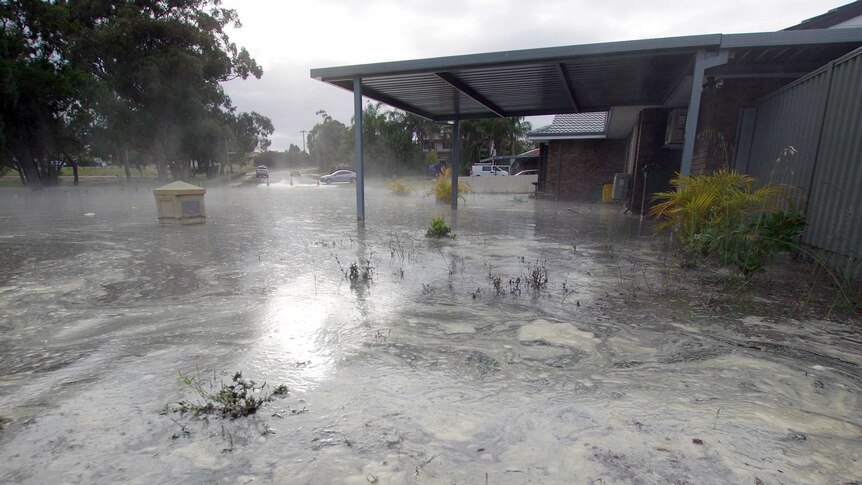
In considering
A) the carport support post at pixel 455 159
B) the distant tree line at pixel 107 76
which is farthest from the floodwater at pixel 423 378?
the distant tree line at pixel 107 76

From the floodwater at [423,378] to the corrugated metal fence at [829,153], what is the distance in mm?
1586

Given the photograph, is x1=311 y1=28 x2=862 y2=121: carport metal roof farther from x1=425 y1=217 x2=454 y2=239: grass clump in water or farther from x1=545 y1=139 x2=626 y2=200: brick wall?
x1=545 y1=139 x2=626 y2=200: brick wall

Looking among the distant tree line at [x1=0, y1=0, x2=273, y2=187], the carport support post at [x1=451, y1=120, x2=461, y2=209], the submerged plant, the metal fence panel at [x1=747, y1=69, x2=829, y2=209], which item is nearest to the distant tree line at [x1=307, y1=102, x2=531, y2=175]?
the distant tree line at [x1=0, y1=0, x2=273, y2=187]

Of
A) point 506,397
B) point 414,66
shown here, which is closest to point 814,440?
point 506,397

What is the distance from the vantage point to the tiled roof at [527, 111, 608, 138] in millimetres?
16312

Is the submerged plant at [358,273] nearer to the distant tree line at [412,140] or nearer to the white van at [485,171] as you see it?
the white van at [485,171]

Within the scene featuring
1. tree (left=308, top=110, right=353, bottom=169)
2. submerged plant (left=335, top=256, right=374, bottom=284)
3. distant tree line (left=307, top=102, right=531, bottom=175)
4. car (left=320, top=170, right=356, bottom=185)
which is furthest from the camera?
tree (left=308, top=110, right=353, bottom=169)

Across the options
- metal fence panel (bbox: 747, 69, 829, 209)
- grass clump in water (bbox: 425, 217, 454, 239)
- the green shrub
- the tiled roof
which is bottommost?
grass clump in water (bbox: 425, 217, 454, 239)

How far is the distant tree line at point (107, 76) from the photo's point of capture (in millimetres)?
20375

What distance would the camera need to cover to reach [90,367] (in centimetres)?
277

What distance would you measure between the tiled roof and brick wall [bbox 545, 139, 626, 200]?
0.64 meters

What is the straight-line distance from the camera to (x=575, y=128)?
16906 millimetres

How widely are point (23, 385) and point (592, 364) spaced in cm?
344

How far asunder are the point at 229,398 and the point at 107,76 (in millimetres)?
30997
